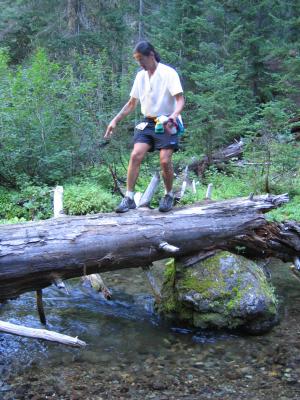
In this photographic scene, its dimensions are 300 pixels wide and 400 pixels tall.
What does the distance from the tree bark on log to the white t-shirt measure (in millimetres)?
1579

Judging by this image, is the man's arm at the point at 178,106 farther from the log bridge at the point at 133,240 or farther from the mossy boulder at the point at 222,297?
the mossy boulder at the point at 222,297

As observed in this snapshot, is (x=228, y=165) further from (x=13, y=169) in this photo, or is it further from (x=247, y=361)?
(x=247, y=361)

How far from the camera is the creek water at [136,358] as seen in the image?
4.87m

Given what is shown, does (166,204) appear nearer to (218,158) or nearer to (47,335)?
(47,335)

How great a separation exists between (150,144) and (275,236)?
266 centimetres

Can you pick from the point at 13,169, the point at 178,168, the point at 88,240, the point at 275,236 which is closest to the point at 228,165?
the point at 178,168

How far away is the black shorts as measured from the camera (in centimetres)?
648

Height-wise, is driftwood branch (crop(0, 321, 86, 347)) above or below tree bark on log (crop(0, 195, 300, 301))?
below

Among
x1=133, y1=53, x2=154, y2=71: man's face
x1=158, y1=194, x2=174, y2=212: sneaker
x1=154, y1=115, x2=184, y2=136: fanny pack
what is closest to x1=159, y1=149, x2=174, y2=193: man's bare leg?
x1=158, y1=194, x2=174, y2=212: sneaker

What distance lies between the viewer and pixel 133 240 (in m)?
6.15

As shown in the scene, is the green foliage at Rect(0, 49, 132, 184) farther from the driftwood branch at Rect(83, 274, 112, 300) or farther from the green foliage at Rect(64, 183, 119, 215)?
the driftwood branch at Rect(83, 274, 112, 300)

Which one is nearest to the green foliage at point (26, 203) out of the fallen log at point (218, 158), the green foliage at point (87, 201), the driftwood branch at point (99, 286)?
the green foliage at point (87, 201)

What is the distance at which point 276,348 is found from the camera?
5.87 metres

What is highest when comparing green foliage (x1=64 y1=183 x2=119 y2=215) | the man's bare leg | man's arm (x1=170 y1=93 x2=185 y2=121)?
man's arm (x1=170 y1=93 x2=185 y2=121)
